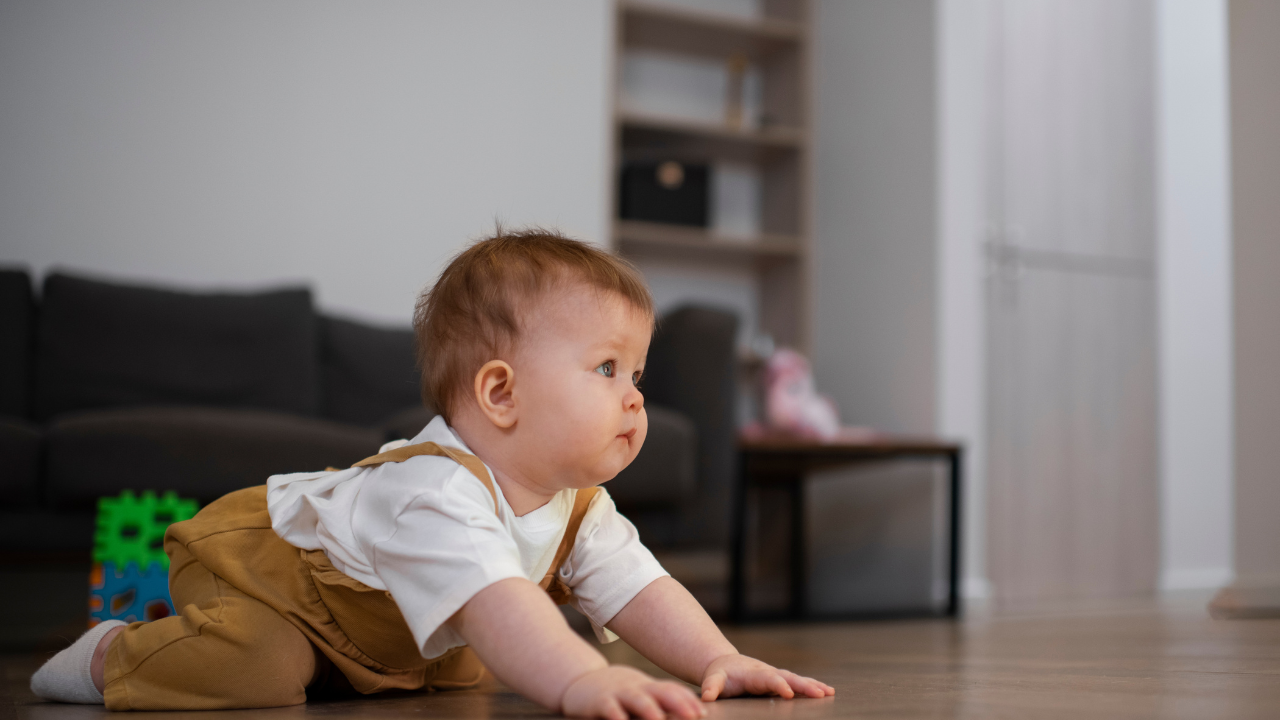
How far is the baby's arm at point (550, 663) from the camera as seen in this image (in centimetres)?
58

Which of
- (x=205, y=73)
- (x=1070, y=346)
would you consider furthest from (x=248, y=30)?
(x=1070, y=346)

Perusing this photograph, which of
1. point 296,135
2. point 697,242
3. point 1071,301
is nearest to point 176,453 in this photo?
point 296,135

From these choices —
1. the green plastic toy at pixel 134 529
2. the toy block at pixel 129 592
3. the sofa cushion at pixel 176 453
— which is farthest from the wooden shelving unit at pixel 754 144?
the toy block at pixel 129 592

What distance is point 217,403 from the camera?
222 centimetres

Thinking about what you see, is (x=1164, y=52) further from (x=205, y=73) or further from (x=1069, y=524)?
(x=205, y=73)

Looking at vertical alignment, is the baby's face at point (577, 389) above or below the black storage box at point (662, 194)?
below

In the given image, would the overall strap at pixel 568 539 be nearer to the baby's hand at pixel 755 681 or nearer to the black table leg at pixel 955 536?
the baby's hand at pixel 755 681

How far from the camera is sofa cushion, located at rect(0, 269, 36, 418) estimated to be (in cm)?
208

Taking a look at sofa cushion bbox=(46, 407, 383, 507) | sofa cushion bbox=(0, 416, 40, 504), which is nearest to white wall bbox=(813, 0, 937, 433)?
sofa cushion bbox=(46, 407, 383, 507)

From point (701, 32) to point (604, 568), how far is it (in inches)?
108

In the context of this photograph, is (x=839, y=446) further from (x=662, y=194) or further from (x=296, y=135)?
(x=296, y=135)

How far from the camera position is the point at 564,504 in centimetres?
83

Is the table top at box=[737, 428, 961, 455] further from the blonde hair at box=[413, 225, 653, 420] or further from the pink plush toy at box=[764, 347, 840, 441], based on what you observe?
the blonde hair at box=[413, 225, 653, 420]

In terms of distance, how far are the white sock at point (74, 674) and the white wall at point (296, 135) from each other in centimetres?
198
